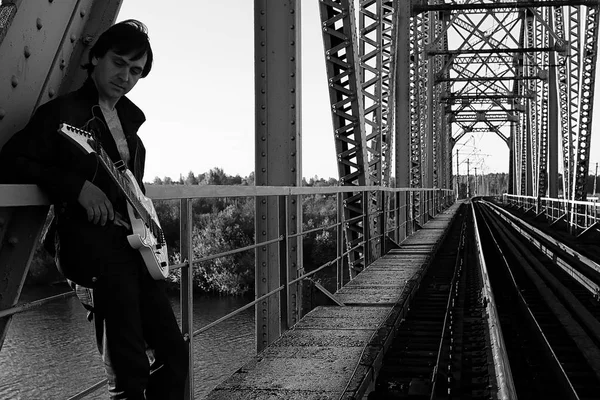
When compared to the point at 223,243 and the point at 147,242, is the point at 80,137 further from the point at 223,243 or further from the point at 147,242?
the point at 223,243

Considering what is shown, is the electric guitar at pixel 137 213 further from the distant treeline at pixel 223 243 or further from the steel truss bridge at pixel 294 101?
the distant treeline at pixel 223 243

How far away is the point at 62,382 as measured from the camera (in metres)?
17.4

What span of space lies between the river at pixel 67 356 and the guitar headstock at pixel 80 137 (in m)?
13.0

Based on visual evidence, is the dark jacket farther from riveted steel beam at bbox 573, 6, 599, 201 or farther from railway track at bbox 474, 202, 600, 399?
riveted steel beam at bbox 573, 6, 599, 201

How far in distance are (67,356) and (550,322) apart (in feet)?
44.7

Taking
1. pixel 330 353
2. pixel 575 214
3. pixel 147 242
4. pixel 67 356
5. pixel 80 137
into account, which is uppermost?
pixel 80 137

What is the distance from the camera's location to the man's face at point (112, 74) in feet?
7.60

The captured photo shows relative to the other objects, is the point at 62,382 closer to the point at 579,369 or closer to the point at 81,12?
the point at 579,369

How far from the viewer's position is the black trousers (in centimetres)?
226

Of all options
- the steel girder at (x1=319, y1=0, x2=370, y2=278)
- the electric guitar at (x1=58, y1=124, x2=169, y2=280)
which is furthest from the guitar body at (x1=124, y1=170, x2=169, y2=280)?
the steel girder at (x1=319, y1=0, x2=370, y2=278)

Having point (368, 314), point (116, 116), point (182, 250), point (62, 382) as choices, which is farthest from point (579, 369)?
point (62, 382)

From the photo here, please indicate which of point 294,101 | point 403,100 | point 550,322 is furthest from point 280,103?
point 403,100

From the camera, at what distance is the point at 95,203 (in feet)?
6.93

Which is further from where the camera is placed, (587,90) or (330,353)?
(587,90)
